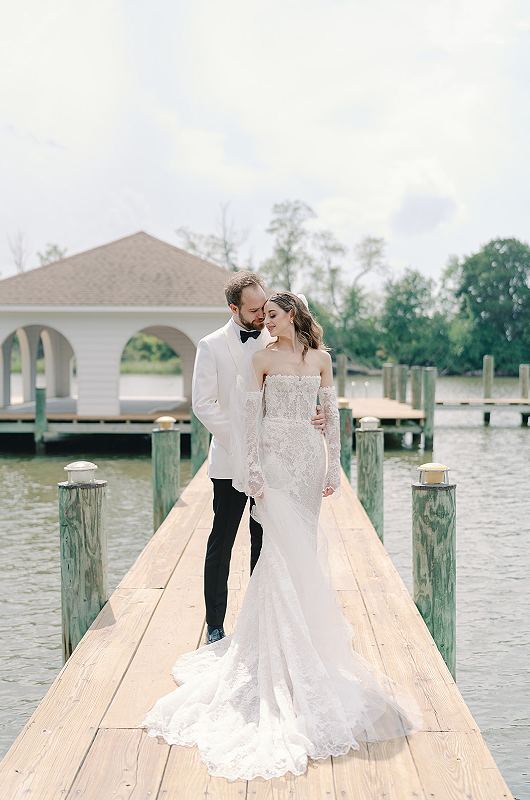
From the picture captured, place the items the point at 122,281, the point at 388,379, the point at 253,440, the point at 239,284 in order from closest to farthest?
the point at 253,440 → the point at 239,284 → the point at 122,281 → the point at 388,379

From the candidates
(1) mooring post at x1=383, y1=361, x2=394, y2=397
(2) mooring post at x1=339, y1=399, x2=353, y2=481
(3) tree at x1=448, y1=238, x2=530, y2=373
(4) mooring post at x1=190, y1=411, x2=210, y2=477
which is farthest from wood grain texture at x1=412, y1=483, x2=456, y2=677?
(3) tree at x1=448, y1=238, x2=530, y2=373

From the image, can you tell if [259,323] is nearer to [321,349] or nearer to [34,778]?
[321,349]

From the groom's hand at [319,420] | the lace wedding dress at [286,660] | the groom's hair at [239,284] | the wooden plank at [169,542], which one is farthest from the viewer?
the wooden plank at [169,542]

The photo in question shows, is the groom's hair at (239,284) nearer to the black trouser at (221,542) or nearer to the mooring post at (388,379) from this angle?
the black trouser at (221,542)

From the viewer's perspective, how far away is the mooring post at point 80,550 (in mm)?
5969

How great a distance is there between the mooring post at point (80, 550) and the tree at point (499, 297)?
227ft

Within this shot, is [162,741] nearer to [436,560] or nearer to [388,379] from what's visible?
[436,560]

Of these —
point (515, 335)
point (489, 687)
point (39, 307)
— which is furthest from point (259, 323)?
Answer: point (515, 335)

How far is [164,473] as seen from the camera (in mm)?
10805

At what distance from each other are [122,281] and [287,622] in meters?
20.0

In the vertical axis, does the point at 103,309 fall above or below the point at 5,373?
above

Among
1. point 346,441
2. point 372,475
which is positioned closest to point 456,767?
point 372,475

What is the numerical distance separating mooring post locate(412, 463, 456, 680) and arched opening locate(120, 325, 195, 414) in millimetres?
17084

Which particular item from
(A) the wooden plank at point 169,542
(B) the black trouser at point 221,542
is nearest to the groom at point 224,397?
Answer: (B) the black trouser at point 221,542
